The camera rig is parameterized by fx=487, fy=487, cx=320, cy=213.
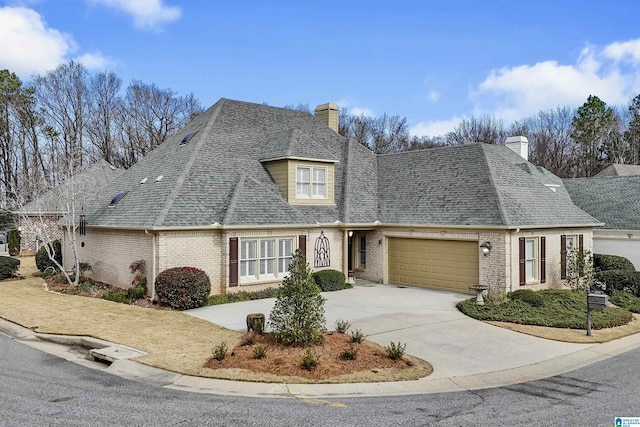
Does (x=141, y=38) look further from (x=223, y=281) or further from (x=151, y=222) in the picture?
(x=223, y=281)

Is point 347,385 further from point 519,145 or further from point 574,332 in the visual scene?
point 519,145

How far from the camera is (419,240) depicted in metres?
20.8

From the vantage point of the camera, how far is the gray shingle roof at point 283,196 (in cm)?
1847

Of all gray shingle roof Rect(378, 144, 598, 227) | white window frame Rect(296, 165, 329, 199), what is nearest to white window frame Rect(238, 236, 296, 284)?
white window frame Rect(296, 165, 329, 199)

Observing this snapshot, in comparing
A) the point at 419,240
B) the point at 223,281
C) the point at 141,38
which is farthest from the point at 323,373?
the point at 141,38

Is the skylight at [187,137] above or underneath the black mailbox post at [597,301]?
above

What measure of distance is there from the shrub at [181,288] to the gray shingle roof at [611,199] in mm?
20650

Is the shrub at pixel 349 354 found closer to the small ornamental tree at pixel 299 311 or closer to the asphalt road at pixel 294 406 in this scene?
the small ornamental tree at pixel 299 311

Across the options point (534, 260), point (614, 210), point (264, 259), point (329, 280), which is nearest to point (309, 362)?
point (264, 259)

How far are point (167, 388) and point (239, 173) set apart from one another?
13.0 metres

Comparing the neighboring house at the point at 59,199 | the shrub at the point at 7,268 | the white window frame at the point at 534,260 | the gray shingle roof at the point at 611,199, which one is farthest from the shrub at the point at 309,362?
the gray shingle roof at the point at 611,199

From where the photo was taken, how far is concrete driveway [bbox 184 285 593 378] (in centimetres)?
1072

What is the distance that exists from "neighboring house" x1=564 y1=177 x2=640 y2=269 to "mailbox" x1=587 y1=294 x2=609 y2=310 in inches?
530

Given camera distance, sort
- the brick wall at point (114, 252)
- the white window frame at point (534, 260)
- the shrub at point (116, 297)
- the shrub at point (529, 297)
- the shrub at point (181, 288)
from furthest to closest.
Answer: the white window frame at point (534, 260) → the brick wall at point (114, 252) → the shrub at point (116, 297) → the shrub at point (529, 297) → the shrub at point (181, 288)
